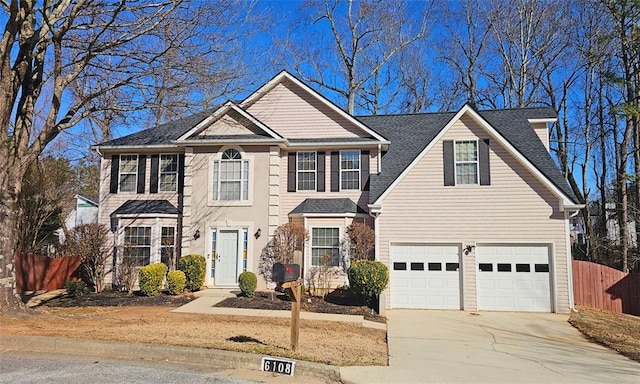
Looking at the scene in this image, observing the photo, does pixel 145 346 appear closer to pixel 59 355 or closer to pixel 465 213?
pixel 59 355

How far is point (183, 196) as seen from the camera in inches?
671

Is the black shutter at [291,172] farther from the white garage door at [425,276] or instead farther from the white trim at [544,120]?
the white trim at [544,120]

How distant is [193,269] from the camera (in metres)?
15.4

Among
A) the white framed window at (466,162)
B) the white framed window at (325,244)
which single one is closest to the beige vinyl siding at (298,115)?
the white framed window at (466,162)

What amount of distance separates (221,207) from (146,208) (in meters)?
3.00

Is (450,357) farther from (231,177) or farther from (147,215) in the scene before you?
(147,215)

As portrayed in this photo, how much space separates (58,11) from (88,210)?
61.5ft

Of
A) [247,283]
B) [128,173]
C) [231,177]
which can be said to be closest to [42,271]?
[128,173]

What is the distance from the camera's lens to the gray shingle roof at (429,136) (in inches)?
616

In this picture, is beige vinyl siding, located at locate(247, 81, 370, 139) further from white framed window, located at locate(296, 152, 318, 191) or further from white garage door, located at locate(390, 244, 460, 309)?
white garage door, located at locate(390, 244, 460, 309)

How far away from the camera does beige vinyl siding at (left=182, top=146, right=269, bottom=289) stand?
1631 cm

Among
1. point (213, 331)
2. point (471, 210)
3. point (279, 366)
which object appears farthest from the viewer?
point (471, 210)

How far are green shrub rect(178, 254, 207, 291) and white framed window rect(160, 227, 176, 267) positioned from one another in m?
0.93

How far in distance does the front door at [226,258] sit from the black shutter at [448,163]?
24.8 ft
